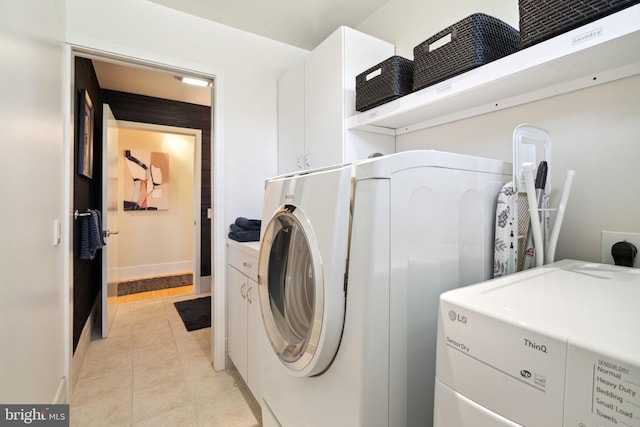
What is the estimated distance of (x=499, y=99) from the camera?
4.54 feet

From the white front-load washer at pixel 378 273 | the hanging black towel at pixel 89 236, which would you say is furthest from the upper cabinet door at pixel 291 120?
the hanging black towel at pixel 89 236

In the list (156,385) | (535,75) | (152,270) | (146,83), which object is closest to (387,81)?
(535,75)

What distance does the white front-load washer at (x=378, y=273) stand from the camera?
0.76 meters

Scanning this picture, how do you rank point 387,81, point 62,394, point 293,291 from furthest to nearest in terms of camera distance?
point 62,394 → point 387,81 → point 293,291

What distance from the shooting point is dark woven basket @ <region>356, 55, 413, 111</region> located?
4.89 feet

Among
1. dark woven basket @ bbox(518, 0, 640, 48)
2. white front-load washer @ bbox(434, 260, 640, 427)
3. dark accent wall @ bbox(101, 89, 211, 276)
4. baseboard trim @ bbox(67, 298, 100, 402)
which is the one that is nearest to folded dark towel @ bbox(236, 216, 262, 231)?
baseboard trim @ bbox(67, 298, 100, 402)

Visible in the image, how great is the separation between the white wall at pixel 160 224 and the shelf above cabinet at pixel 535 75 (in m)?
4.17

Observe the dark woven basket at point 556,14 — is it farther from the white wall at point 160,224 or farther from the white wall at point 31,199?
the white wall at point 160,224

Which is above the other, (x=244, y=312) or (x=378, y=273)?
(x=378, y=273)

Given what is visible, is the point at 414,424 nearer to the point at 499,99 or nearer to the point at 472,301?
the point at 472,301

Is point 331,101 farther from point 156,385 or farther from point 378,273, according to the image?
point 156,385

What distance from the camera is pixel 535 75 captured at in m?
1.11

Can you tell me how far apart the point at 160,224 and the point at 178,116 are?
1868 millimetres

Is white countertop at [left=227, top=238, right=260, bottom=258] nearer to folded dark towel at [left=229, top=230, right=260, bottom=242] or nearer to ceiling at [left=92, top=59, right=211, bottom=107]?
folded dark towel at [left=229, top=230, right=260, bottom=242]
